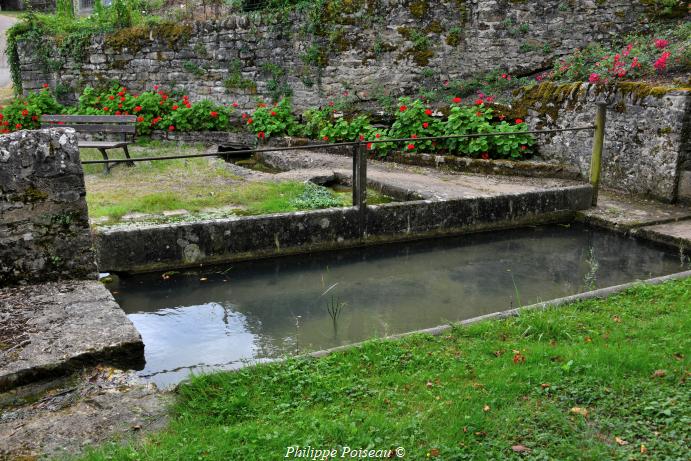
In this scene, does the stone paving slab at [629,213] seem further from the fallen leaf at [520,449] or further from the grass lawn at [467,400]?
the fallen leaf at [520,449]

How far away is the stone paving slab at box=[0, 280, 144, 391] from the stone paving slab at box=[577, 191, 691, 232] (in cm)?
571

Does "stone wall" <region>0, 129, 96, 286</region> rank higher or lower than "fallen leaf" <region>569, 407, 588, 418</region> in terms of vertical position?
higher

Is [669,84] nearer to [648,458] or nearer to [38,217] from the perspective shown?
[648,458]

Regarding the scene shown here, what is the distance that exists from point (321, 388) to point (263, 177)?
597 cm

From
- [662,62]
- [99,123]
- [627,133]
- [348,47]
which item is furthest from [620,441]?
[99,123]

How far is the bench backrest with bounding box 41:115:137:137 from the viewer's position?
10930mm

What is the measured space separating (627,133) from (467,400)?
637 cm

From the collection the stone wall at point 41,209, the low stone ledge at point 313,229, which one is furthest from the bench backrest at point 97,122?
the stone wall at point 41,209

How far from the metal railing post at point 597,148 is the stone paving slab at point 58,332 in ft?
20.1

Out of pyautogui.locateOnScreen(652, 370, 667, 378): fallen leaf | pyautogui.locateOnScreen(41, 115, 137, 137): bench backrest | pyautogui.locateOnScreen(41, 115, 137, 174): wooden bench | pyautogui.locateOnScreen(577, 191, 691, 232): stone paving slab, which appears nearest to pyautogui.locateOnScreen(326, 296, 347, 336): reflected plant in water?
pyautogui.locateOnScreen(652, 370, 667, 378): fallen leaf

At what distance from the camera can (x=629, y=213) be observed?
25.6ft

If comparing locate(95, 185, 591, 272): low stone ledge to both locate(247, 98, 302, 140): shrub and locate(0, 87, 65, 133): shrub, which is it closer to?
locate(247, 98, 302, 140): shrub

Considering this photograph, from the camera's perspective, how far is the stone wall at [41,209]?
13.8ft

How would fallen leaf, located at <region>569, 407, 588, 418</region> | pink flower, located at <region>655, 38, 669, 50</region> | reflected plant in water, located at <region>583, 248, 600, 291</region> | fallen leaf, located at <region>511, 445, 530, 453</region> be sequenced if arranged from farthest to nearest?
pink flower, located at <region>655, 38, 669, 50</region>
reflected plant in water, located at <region>583, 248, 600, 291</region>
fallen leaf, located at <region>569, 407, 588, 418</region>
fallen leaf, located at <region>511, 445, 530, 453</region>
